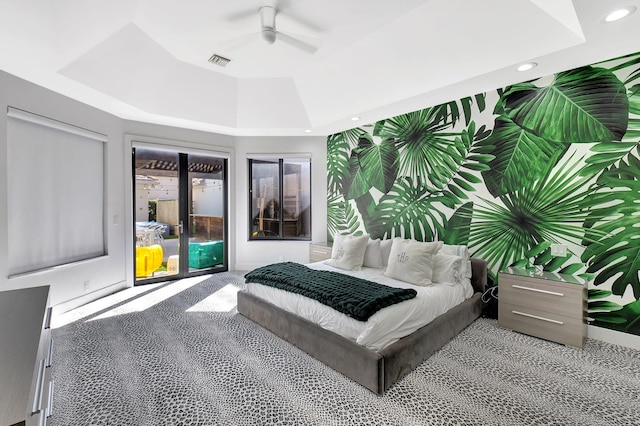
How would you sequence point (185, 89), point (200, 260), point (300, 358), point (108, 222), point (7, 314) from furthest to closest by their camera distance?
point (200, 260) → point (108, 222) → point (185, 89) → point (300, 358) → point (7, 314)

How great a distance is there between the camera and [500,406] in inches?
75.2

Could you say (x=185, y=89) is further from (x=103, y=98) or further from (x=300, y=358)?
(x=300, y=358)

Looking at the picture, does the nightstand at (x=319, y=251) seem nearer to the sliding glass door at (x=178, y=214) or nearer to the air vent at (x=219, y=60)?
the sliding glass door at (x=178, y=214)

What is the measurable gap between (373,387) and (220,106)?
4.10 meters

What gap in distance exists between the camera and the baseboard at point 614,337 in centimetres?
262

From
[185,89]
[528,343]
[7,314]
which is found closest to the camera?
[7,314]

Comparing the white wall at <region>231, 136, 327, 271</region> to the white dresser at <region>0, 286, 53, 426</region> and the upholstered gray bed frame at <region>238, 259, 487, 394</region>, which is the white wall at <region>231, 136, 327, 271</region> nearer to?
the upholstered gray bed frame at <region>238, 259, 487, 394</region>

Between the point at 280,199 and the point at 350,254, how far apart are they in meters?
2.41

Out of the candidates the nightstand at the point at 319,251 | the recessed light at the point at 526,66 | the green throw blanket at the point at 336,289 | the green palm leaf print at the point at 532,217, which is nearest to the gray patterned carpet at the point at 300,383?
the green throw blanket at the point at 336,289

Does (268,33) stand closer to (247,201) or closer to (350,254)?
(350,254)

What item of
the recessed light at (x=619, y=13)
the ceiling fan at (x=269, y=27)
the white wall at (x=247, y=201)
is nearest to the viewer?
the recessed light at (x=619, y=13)

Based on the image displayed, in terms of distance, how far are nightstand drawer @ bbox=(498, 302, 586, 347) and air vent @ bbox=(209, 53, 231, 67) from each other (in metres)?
4.17

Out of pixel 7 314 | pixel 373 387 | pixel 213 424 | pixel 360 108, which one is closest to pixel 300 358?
pixel 373 387

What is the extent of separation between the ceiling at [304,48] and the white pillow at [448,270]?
6.44 ft
